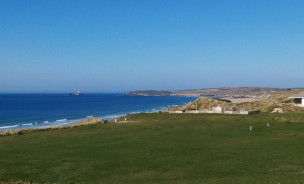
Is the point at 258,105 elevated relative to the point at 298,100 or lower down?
lower down

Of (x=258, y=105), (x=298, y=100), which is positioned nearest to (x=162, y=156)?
(x=298, y=100)

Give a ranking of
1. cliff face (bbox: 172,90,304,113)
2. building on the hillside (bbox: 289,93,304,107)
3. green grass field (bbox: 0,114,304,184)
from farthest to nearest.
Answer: building on the hillside (bbox: 289,93,304,107) < cliff face (bbox: 172,90,304,113) < green grass field (bbox: 0,114,304,184)

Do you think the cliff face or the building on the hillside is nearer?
the cliff face

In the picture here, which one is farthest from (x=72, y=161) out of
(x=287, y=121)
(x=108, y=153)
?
(x=287, y=121)

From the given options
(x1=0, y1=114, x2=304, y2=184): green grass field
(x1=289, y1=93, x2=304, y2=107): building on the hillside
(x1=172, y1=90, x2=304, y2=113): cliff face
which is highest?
(x1=289, y1=93, x2=304, y2=107): building on the hillside

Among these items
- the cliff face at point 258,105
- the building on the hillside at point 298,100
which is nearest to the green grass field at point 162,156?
the cliff face at point 258,105

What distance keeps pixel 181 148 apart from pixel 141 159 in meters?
5.85

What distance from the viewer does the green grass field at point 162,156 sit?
2442cm

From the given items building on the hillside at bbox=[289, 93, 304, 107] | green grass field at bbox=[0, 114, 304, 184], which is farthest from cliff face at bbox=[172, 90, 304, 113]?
green grass field at bbox=[0, 114, 304, 184]

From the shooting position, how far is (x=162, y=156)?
31.6 metres

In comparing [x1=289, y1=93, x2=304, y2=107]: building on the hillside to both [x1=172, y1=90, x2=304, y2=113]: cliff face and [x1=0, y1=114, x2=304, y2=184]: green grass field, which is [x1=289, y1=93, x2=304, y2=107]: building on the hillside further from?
[x1=0, y1=114, x2=304, y2=184]: green grass field

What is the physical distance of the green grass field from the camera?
80.1ft

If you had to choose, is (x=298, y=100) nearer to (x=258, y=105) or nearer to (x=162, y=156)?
(x=258, y=105)

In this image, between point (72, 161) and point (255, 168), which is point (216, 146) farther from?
point (72, 161)
